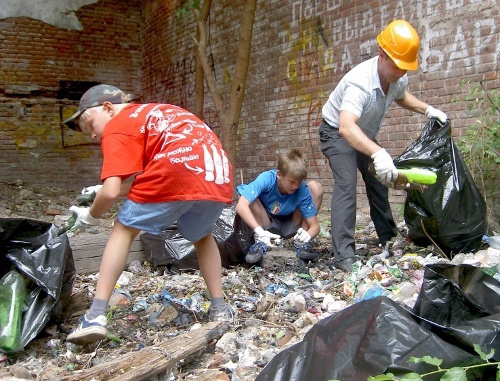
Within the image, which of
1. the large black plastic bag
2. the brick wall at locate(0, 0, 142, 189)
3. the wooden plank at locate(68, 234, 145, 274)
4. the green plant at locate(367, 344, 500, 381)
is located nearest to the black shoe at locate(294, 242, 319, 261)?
the wooden plank at locate(68, 234, 145, 274)

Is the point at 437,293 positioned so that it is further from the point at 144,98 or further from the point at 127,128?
the point at 144,98

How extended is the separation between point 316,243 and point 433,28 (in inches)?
105

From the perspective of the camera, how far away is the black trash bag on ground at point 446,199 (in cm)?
361

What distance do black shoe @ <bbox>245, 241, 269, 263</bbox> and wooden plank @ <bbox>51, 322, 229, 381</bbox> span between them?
1498mm

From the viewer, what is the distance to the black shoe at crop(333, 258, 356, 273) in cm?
366

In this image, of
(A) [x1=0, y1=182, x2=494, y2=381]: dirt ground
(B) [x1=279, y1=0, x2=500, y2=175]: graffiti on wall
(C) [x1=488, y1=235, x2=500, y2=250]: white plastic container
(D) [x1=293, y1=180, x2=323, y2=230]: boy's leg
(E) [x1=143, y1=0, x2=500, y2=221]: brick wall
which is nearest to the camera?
(A) [x1=0, y1=182, x2=494, y2=381]: dirt ground

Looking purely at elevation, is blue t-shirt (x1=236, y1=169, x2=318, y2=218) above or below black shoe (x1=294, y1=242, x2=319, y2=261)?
above

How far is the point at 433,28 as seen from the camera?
18.6 feet

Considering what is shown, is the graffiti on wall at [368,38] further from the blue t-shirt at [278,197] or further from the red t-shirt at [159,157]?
the red t-shirt at [159,157]

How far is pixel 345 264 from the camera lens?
12.1 ft

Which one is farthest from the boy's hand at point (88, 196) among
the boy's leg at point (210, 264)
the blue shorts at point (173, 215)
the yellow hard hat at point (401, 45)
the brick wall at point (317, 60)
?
the brick wall at point (317, 60)

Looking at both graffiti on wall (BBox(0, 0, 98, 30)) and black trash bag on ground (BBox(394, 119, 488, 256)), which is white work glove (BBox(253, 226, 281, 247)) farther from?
graffiti on wall (BBox(0, 0, 98, 30))

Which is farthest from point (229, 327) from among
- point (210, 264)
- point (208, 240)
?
point (208, 240)

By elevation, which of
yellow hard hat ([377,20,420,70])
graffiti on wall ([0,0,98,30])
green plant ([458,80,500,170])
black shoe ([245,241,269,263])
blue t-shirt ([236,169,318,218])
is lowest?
black shoe ([245,241,269,263])
